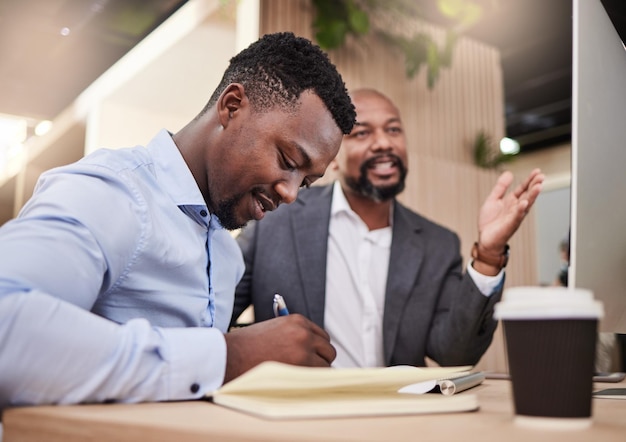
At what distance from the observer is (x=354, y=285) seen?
2.12 metres

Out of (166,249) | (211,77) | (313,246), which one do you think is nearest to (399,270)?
(313,246)

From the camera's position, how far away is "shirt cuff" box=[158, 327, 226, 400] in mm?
701

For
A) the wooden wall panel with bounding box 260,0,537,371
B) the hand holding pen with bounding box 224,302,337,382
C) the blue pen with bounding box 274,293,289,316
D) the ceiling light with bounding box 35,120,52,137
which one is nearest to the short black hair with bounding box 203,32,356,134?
the blue pen with bounding box 274,293,289,316

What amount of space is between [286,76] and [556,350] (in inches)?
30.2

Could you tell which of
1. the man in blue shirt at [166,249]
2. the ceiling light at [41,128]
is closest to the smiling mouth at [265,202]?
the man in blue shirt at [166,249]

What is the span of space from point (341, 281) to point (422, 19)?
1898 mm

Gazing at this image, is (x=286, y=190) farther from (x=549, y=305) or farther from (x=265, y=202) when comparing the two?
(x=549, y=305)

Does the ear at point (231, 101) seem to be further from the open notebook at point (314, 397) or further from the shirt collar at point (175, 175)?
the open notebook at point (314, 397)

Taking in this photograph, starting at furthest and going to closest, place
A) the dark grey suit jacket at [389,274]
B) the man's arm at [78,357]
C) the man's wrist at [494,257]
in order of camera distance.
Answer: the dark grey suit jacket at [389,274] → the man's wrist at [494,257] → the man's arm at [78,357]

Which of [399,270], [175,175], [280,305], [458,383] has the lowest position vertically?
[458,383]

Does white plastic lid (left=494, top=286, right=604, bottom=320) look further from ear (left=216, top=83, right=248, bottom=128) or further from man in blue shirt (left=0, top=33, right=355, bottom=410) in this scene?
ear (left=216, top=83, right=248, bottom=128)

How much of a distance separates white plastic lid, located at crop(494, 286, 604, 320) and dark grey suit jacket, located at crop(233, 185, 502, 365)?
51.4 inches

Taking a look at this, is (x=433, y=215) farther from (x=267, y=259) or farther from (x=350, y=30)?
(x=267, y=259)

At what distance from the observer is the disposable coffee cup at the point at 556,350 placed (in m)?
0.51
